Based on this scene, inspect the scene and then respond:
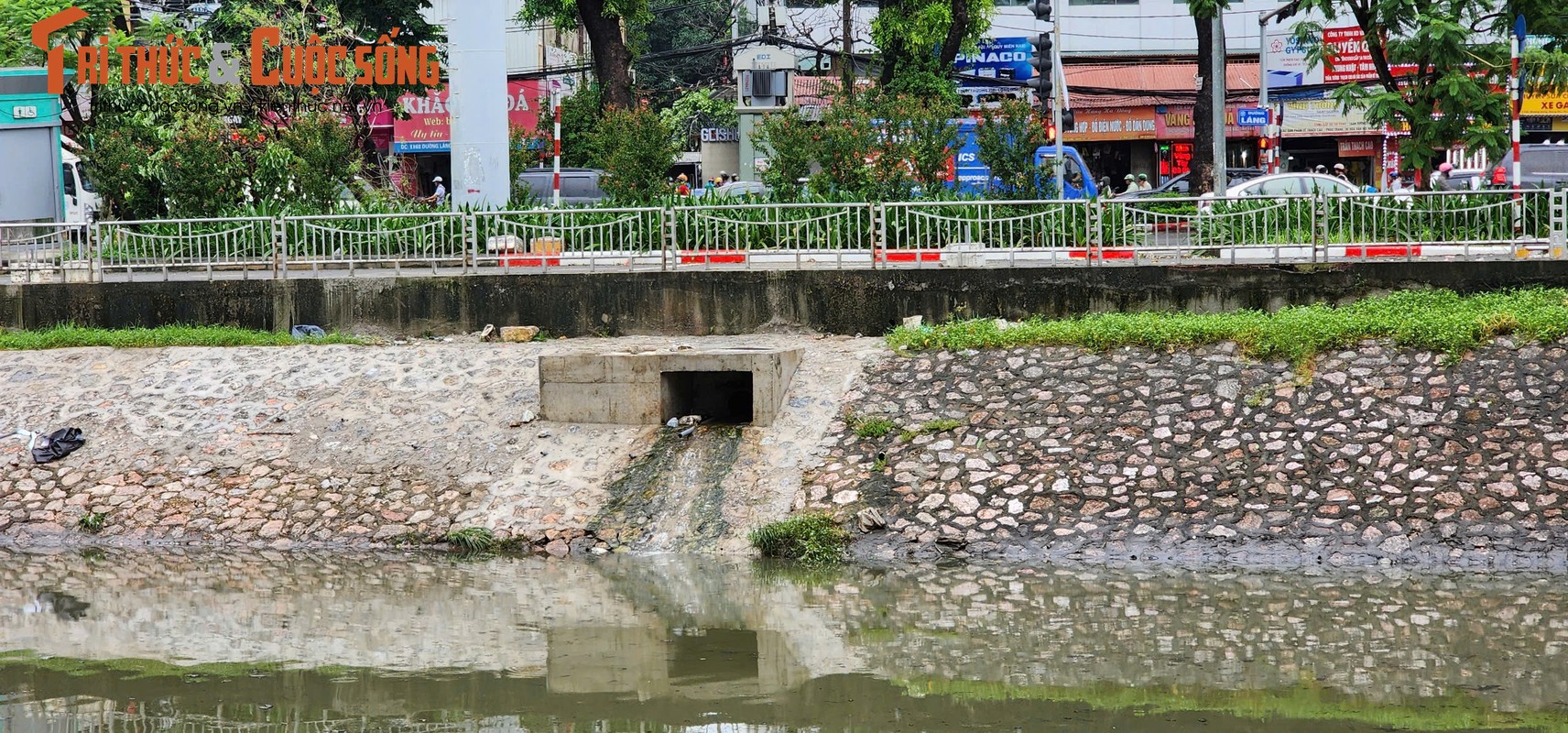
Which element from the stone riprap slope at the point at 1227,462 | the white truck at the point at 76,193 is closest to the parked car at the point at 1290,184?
the stone riprap slope at the point at 1227,462

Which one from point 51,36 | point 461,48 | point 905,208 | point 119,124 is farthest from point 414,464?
point 51,36

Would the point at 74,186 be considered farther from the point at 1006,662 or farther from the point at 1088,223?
the point at 1006,662

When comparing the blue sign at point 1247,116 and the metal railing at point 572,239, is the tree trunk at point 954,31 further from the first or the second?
the metal railing at point 572,239

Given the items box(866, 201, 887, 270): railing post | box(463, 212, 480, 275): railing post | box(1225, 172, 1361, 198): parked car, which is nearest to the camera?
box(866, 201, 887, 270): railing post

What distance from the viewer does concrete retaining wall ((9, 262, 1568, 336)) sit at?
14812mm

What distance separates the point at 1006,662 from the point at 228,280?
1075 centimetres

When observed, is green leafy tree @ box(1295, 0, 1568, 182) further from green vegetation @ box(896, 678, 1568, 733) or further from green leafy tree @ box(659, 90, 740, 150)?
green leafy tree @ box(659, 90, 740, 150)

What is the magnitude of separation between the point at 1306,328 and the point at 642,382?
5.51 metres

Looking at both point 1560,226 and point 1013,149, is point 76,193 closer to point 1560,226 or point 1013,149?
point 1013,149

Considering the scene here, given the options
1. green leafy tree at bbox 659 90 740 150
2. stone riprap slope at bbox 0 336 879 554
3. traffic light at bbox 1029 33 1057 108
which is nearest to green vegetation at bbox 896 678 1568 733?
stone riprap slope at bbox 0 336 879 554

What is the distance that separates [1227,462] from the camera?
472 inches

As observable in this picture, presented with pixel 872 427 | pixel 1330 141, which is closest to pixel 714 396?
pixel 872 427

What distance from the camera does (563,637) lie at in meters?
9.40

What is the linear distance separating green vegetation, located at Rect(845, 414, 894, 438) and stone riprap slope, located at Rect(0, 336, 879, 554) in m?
0.33
